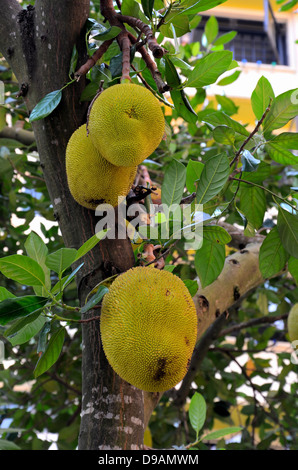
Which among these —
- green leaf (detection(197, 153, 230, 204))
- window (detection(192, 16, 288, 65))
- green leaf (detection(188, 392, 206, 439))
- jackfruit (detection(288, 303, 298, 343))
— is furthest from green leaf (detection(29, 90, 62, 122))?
window (detection(192, 16, 288, 65))

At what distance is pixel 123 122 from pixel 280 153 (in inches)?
9.6

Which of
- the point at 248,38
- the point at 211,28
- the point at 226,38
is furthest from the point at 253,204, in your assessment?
the point at 248,38

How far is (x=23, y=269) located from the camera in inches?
24.0

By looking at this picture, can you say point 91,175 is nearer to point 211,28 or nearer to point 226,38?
point 226,38

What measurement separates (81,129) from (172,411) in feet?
3.98

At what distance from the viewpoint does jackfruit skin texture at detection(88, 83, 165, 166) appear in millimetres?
663

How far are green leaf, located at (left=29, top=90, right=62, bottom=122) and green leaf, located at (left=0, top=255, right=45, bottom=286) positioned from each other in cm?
23

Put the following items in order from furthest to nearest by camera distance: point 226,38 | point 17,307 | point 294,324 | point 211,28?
1. point 211,28
2. point 226,38
3. point 294,324
4. point 17,307

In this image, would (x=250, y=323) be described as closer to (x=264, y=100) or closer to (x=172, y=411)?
(x=172, y=411)

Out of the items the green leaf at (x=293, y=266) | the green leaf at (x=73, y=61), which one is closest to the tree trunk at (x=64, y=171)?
the green leaf at (x=73, y=61)

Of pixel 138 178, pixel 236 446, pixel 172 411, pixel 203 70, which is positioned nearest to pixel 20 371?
pixel 172 411

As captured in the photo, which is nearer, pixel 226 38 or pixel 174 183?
pixel 174 183

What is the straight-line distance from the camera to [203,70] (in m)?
0.75

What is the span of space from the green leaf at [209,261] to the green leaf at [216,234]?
78 millimetres
